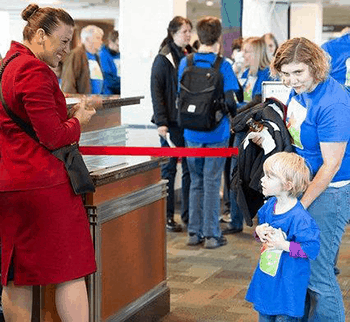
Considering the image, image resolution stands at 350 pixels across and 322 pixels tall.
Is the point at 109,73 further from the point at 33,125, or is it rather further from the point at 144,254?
the point at 33,125

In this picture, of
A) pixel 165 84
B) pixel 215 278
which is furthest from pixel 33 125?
pixel 165 84

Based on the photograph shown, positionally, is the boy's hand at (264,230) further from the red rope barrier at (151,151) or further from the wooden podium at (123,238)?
the red rope barrier at (151,151)

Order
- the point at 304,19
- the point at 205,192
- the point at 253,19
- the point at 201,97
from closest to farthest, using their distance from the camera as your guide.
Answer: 1. the point at 201,97
2. the point at 205,192
3. the point at 253,19
4. the point at 304,19

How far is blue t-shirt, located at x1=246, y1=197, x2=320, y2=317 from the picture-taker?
3387 mm

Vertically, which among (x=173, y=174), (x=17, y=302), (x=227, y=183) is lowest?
(x=227, y=183)

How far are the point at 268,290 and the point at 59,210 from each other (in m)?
0.89

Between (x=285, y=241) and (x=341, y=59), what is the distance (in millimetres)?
2290

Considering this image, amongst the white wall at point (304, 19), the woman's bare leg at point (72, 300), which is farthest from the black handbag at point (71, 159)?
the white wall at point (304, 19)

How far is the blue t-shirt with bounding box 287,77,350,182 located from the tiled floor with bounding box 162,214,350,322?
4.26 ft

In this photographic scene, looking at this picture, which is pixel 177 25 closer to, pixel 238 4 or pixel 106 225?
pixel 106 225

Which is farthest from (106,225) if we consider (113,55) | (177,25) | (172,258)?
(113,55)

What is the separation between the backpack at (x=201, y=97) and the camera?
19.7ft

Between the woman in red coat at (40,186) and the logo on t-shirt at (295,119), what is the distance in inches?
32.8

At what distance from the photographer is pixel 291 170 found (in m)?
3.38
